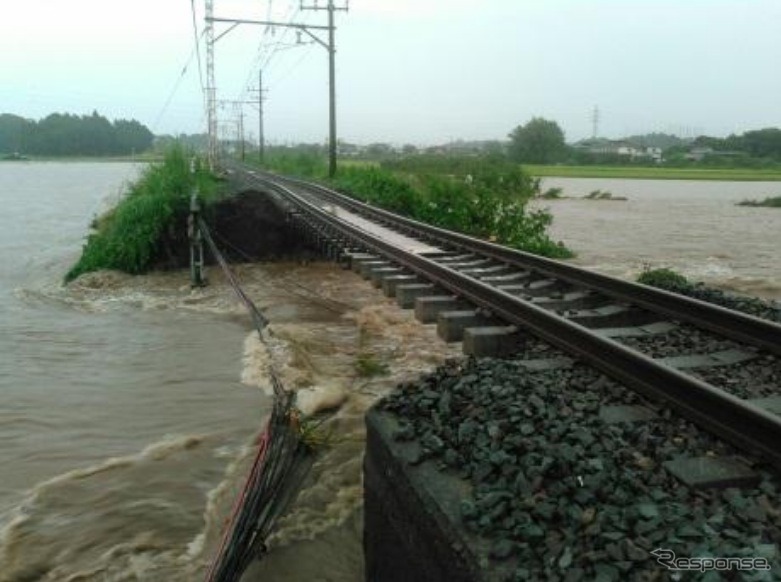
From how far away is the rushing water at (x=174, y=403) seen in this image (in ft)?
16.7

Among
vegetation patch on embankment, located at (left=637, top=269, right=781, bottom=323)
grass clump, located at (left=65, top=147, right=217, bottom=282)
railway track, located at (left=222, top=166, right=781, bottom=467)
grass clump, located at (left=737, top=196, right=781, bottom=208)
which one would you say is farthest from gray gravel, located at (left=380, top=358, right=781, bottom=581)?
grass clump, located at (left=737, top=196, right=781, bottom=208)

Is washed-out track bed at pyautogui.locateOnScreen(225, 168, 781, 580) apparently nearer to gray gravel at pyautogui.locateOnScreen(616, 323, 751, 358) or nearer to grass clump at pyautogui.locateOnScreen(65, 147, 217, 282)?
gray gravel at pyautogui.locateOnScreen(616, 323, 751, 358)

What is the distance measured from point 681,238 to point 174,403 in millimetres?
20803

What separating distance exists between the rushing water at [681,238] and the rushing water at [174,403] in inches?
9.8

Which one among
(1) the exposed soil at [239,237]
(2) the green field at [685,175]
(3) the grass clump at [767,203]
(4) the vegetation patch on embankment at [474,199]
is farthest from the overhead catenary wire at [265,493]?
(2) the green field at [685,175]

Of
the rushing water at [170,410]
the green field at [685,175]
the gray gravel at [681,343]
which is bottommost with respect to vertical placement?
the rushing water at [170,410]

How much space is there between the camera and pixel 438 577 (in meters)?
2.98

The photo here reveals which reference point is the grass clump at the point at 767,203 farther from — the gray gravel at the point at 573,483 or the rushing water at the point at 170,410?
the gray gravel at the point at 573,483

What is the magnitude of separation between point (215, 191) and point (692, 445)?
15095 millimetres

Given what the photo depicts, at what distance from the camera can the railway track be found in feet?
13.0

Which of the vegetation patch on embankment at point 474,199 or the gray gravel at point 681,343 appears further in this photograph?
the vegetation patch on embankment at point 474,199

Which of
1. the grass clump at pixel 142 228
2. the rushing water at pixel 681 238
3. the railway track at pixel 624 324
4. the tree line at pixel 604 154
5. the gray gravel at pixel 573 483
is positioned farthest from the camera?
the tree line at pixel 604 154

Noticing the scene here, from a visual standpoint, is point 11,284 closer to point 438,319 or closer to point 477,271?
point 477,271

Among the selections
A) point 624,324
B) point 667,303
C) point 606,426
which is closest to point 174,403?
point 624,324
